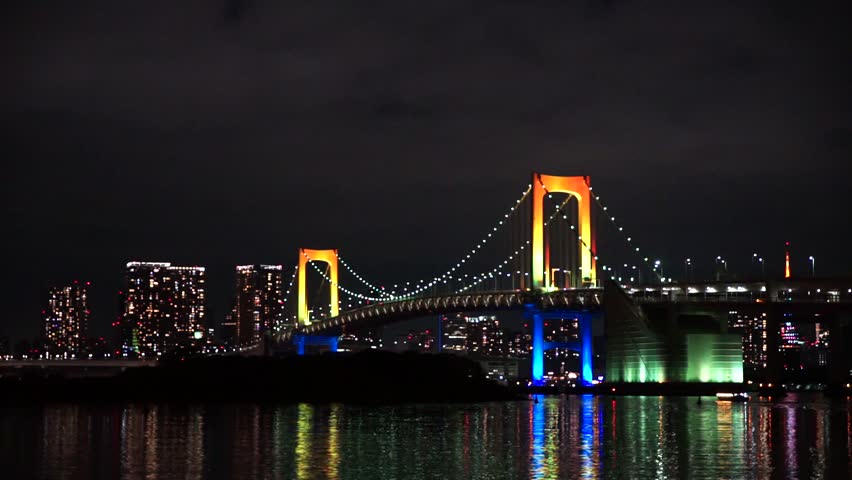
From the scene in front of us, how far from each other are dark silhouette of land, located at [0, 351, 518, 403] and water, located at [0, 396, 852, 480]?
9.25 meters

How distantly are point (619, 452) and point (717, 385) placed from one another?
129 ft

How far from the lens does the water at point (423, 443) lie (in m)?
26.5

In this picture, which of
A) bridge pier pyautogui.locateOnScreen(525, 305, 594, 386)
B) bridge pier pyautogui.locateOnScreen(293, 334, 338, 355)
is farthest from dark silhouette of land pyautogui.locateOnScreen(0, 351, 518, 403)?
bridge pier pyautogui.locateOnScreen(293, 334, 338, 355)

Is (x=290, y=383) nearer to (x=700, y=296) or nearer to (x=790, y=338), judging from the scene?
(x=700, y=296)

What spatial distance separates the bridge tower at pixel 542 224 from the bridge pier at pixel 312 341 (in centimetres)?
3310

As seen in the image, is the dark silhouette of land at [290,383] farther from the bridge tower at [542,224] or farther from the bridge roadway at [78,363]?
the bridge roadway at [78,363]

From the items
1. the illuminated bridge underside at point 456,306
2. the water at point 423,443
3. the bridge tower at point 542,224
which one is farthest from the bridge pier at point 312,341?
the water at point 423,443

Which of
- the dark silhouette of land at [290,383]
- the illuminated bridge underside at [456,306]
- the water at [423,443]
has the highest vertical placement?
the illuminated bridge underside at [456,306]

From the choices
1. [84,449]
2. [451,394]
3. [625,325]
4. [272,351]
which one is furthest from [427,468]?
[272,351]

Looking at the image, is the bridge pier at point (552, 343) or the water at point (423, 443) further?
the bridge pier at point (552, 343)

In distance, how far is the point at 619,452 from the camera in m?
30.8

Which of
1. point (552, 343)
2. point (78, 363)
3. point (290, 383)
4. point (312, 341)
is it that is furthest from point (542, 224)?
point (78, 363)

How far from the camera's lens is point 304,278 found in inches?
4491

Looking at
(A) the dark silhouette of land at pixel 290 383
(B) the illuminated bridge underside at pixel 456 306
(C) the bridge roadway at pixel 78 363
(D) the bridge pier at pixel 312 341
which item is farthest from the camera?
(D) the bridge pier at pixel 312 341
